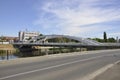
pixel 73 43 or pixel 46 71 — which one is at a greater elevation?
pixel 73 43

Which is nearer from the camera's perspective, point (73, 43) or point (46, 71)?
point (46, 71)

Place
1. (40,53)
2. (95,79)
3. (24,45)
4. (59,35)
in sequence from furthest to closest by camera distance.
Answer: (59,35)
(24,45)
(40,53)
(95,79)

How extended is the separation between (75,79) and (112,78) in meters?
1.79

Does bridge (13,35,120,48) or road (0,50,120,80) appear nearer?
road (0,50,120,80)

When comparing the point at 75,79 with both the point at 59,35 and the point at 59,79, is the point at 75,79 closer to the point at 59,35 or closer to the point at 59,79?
the point at 59,79

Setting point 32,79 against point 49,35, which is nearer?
point 32,79

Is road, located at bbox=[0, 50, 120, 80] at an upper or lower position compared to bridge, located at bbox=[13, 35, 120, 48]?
lower

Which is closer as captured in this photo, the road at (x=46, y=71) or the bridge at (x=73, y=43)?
the road at (x=46, y=71)

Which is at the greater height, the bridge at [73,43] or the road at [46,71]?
the bridge at [73,43]

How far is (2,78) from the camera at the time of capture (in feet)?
40.7

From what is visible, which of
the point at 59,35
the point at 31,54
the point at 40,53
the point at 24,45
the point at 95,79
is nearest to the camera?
the point at 95,79

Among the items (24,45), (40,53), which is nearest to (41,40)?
(24,45)

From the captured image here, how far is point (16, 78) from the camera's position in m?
12.4

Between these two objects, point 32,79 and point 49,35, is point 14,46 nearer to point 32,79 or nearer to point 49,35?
point 49,35
